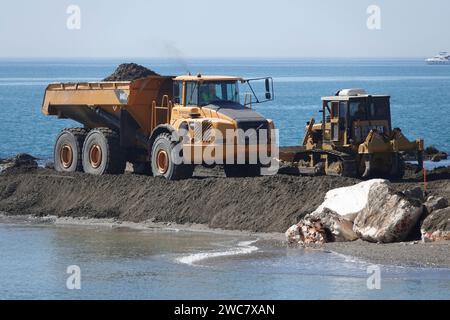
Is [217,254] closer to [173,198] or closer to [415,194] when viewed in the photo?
[415,194]

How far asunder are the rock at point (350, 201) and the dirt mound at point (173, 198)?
0.96m

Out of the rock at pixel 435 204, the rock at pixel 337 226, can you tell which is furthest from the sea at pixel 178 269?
the rock at pixel 435 204

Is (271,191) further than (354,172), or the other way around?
(354,172)

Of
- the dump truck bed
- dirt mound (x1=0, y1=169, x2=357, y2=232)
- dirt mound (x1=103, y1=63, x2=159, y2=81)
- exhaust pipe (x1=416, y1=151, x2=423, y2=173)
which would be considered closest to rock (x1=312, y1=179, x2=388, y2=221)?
dirt mound (x1=0, y1=169, x2=357, y2=232)

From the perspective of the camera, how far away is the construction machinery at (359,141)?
2991 cm

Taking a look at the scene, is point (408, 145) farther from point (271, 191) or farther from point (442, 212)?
point (442, 212)

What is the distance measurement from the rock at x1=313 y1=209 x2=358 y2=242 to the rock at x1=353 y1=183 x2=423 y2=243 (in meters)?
0.27

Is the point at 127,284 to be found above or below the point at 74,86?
below

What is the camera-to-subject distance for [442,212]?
22.7 meters

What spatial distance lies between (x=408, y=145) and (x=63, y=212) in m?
8.61

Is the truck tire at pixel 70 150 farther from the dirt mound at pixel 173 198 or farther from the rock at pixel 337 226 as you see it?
the rock at pixel 337 226

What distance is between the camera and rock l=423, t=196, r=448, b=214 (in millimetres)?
23094

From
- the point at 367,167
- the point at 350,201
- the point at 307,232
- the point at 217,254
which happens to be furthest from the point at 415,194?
the point at 367,167
